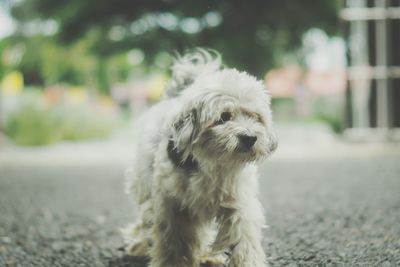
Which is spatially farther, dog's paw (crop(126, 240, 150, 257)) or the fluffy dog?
dog's paw (crop(126, 240, 150, 257))

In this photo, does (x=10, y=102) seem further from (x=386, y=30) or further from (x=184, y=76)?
(x=184, y=76)

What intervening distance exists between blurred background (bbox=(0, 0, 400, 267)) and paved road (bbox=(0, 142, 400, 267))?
2 centimetres

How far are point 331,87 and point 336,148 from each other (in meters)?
15.7

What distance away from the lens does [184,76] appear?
499 cm

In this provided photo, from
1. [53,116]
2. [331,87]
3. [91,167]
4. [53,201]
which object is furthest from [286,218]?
[331,87]

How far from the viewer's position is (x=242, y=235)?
3902 millimetres

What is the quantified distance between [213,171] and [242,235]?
45 centimetres

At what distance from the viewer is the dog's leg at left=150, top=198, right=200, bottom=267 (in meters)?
4.03

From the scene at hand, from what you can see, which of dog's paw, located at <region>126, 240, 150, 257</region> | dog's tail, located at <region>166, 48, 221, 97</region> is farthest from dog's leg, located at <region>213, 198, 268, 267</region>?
dog's tail, located at <region>166, 48, 221, 97</region>

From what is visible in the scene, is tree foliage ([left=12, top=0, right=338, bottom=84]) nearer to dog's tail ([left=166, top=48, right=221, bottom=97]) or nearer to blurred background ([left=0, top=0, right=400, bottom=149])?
blurred background ([left=0, top=0, right=400, bottom=149])

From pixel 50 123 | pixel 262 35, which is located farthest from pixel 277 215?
pixel 50 123

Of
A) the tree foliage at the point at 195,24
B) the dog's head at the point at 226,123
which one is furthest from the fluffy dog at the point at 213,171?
the tree foliage at the point at 195,24

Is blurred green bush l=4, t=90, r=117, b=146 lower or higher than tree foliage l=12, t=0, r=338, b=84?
lower

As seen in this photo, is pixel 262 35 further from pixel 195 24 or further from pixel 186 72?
pixel 186 72
